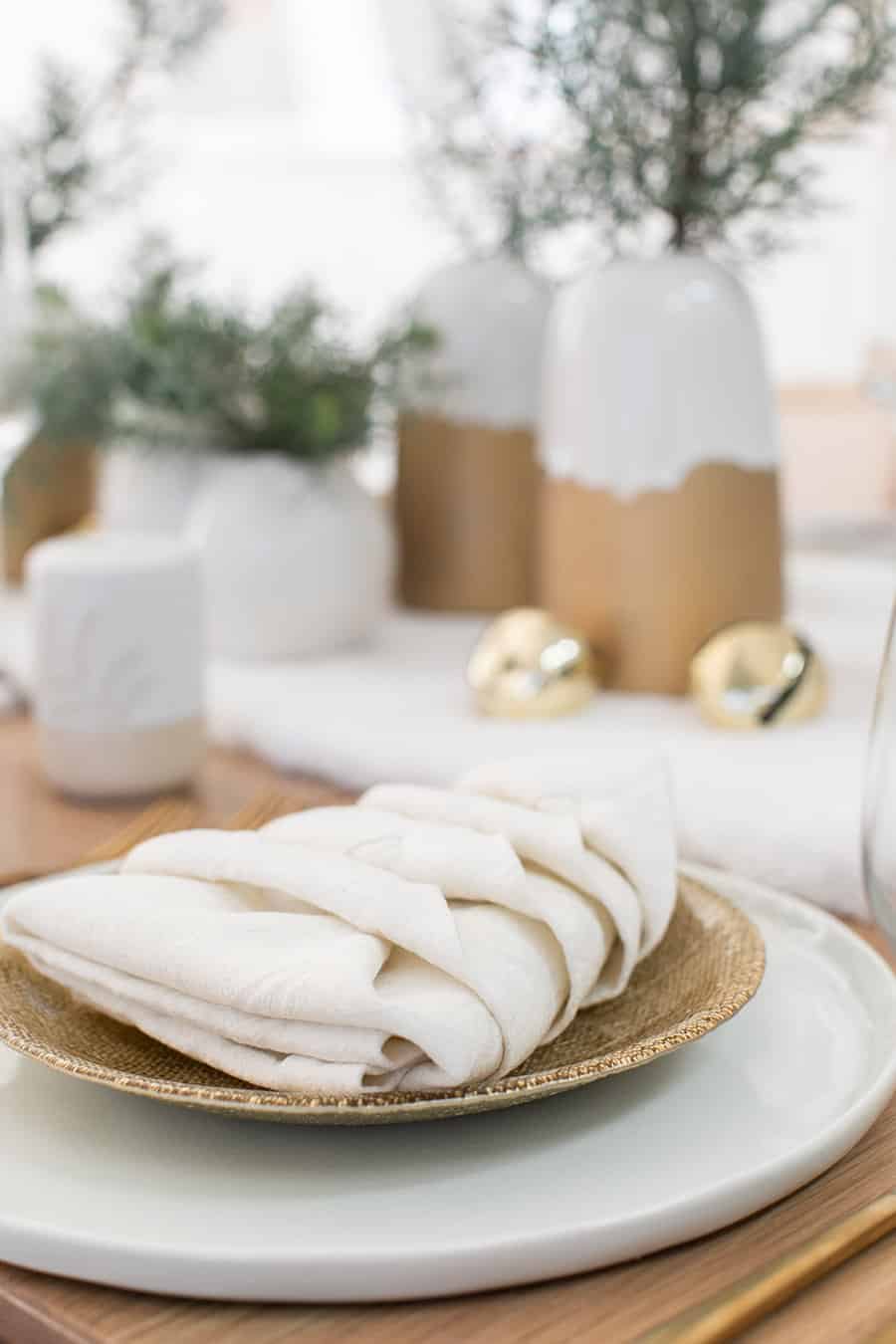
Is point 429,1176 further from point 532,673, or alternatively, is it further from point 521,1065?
point 532,673

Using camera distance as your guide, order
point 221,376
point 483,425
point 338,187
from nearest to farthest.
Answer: point 221,376
point 483,425
point 338,187

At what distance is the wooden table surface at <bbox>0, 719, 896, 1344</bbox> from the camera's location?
25 cm

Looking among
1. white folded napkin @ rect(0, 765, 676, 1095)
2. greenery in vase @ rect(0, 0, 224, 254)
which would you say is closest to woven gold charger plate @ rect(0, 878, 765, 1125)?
white folded napkin @ rect(0, 765, 676, 1095)

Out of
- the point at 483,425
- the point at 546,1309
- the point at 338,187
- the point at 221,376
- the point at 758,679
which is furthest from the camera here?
the point at 338,187

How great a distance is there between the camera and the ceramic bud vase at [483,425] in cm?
88

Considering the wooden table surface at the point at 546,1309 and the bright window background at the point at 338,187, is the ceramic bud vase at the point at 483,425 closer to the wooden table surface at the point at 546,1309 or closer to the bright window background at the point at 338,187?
the wooden table surface at the point at 546,1309

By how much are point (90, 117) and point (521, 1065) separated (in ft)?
3.00

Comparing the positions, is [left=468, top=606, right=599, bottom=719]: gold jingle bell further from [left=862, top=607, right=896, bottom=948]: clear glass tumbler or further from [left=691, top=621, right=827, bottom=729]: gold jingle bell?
[left=862, top=607, right=896, bottom=948]: clear glass tumbler

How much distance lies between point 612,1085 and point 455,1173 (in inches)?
2.0

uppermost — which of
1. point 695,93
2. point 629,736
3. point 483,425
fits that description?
point 695,93

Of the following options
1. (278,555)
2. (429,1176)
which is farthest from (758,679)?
(429,1176)

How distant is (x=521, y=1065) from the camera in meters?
0.32

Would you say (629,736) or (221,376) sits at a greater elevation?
(221,376)

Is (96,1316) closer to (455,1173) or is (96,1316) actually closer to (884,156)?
(455,1173)
